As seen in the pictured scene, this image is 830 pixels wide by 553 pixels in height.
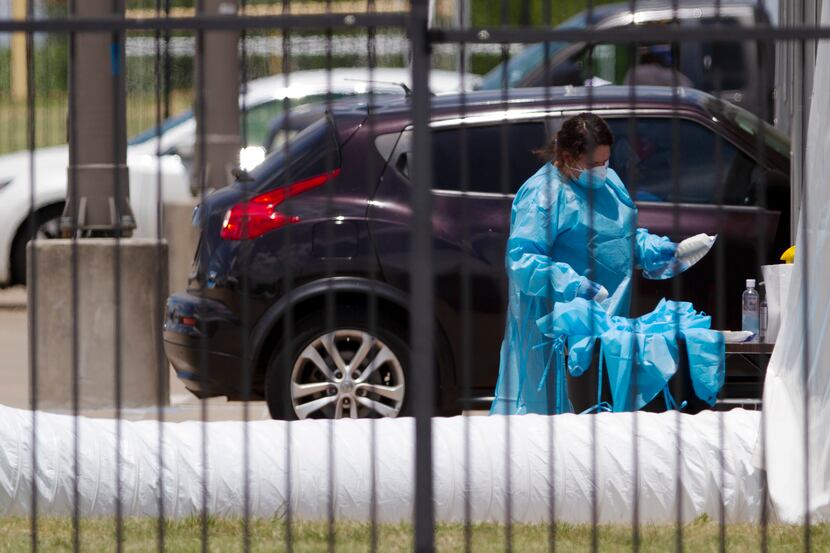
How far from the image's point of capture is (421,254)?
14.0ft

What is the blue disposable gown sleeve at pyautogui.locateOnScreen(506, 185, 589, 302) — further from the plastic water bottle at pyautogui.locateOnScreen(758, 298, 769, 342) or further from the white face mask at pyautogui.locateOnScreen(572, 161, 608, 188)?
the plastic water bottle at pyautogui.locateOnScreen(758, 298, 769, 342)

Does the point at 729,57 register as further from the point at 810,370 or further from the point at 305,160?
the point at 810,370

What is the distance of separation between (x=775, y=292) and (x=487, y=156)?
1.90 metres

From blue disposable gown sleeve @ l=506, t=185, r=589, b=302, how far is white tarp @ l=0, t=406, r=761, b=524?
639 mm

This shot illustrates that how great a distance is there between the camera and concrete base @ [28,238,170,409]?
28.0 ft

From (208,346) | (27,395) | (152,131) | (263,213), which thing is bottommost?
(27,395)

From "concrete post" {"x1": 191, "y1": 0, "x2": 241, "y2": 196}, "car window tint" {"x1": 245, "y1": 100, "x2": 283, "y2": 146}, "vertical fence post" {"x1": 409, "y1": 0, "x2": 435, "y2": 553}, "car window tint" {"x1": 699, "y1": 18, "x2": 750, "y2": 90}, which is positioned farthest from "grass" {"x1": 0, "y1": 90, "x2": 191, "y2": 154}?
"vertical fence post" {"x1": 409, "y1": 0, "x2": 435, "y2": 553}

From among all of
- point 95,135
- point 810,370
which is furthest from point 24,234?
point 810,370

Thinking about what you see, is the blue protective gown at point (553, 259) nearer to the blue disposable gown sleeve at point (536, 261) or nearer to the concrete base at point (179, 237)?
the blue disposable gown sleeve at point (536, 261)

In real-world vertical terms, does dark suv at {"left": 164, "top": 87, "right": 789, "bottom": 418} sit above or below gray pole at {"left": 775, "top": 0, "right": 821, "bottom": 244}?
below

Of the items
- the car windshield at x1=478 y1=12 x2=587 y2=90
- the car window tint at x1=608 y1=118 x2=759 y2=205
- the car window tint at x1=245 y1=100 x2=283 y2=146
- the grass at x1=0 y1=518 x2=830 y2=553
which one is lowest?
the grass at x1=0 y1=518 x2=830 y2=553

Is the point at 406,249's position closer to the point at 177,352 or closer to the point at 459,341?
the point at 459,341

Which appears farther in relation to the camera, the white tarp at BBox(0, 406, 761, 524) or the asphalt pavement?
the asphalt pavement

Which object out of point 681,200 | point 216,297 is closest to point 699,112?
point 681,200
